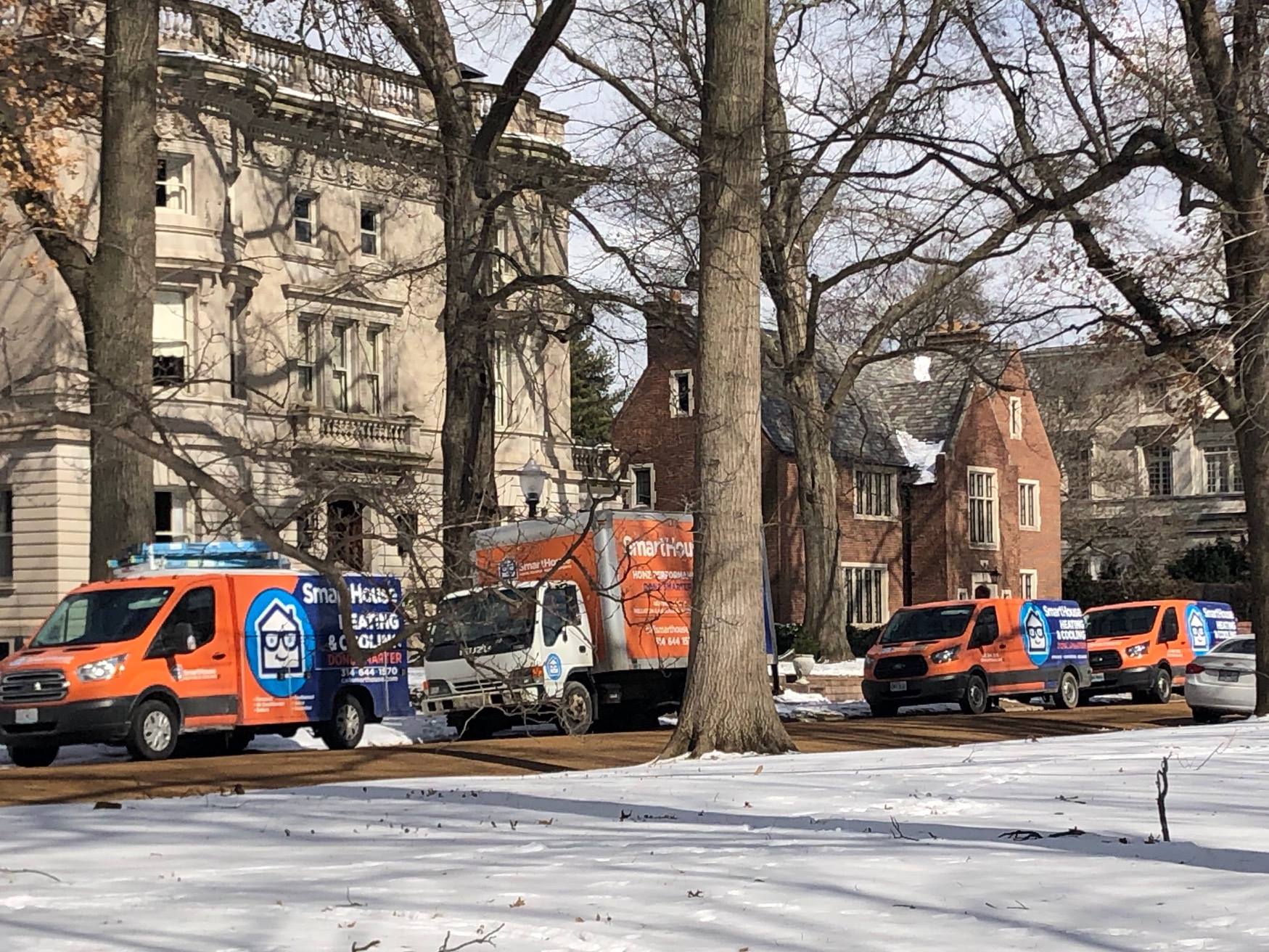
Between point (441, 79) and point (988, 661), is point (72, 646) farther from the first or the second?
point (988, 661)

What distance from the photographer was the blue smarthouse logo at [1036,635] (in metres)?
33.2

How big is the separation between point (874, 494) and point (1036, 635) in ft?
101

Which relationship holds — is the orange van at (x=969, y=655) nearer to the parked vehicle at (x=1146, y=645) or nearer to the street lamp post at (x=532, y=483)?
the parked vehicle at (x=1146, y=645)

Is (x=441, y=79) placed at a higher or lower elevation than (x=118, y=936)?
higher

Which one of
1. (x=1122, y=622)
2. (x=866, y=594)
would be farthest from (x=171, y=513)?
(x=866, y=594)

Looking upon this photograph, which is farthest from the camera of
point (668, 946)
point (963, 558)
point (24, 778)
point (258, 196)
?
point (963, 558)

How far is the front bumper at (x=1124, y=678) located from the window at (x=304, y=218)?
22.5 metres

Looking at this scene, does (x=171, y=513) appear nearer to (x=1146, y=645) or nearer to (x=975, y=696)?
(x=975, y=696)

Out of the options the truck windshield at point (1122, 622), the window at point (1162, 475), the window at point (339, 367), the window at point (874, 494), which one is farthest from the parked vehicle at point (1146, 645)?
the window at point (1162, 475)

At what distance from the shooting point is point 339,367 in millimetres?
48719

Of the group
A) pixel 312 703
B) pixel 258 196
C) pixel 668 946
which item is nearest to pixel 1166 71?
pixel 312 703

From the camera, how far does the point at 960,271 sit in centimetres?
3528

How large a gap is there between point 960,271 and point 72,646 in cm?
1937

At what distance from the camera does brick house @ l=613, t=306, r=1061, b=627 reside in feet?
198
